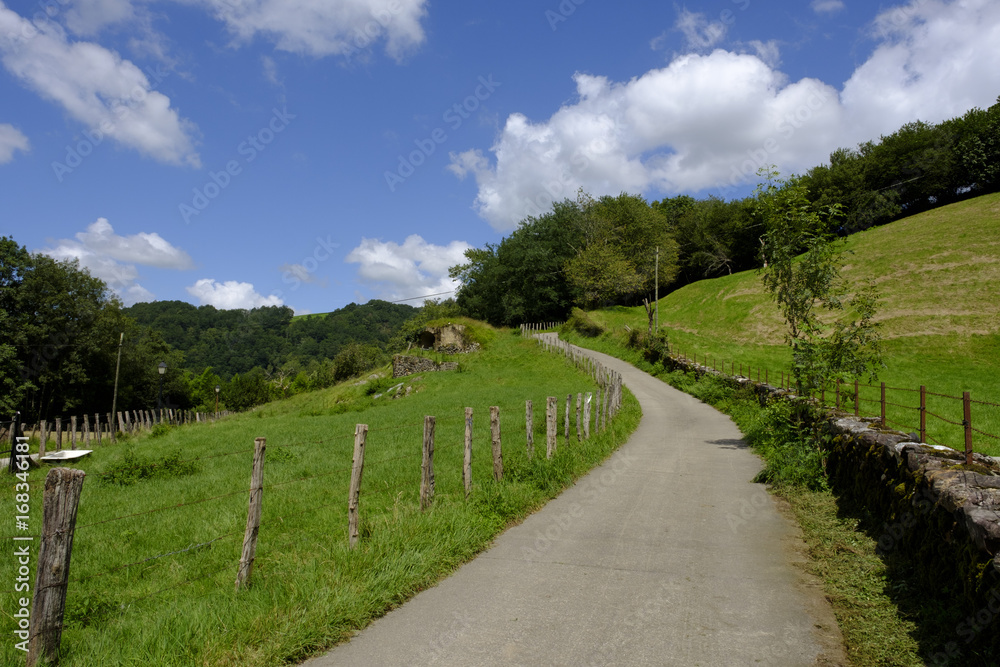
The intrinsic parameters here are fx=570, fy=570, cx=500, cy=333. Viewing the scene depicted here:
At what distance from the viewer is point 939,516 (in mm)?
5715

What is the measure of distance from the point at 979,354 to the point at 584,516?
34.8m

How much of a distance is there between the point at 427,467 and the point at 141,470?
9265 millimetres

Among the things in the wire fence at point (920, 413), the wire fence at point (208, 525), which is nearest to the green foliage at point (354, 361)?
the wire fence at point (920, 413)

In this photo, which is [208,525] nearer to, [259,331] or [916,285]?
[916,285]

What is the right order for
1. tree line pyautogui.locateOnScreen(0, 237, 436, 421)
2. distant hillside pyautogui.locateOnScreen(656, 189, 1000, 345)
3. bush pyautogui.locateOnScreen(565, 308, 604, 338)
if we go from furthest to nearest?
bush pyautogui.locateOnScreen(565, 308, 604, 338) < tree line pyautogui.locateOnScreen(0, 237, 436, 421) < distant hillside pyautogui.locateOnScreen(656, 189, 1000, 345)

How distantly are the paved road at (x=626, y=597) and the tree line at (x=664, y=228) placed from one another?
180 ft

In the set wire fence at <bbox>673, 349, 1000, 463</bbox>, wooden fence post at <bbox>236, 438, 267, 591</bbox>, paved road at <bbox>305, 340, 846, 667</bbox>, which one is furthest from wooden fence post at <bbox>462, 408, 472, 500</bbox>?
wire fence at <bbox>673, 349, 1000, 463</bbox>

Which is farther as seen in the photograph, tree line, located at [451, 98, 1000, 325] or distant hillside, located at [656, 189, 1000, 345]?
tree line, located at [451, 98, 1000, 325]

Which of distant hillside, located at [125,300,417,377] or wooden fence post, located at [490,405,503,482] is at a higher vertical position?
distant hillside, located at [125,300,417,377]

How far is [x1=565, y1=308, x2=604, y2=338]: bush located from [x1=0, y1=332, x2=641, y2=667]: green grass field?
40566 millimetres

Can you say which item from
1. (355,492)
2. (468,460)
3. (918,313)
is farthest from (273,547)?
(918,313)

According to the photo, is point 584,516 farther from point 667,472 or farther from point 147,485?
point 147,485

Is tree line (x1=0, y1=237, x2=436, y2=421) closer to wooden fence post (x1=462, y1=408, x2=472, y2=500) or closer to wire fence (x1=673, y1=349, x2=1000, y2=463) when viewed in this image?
wooden fence post (x1=462, y1=408, x2=472, y2=500)

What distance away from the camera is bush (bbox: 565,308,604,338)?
56125mm
